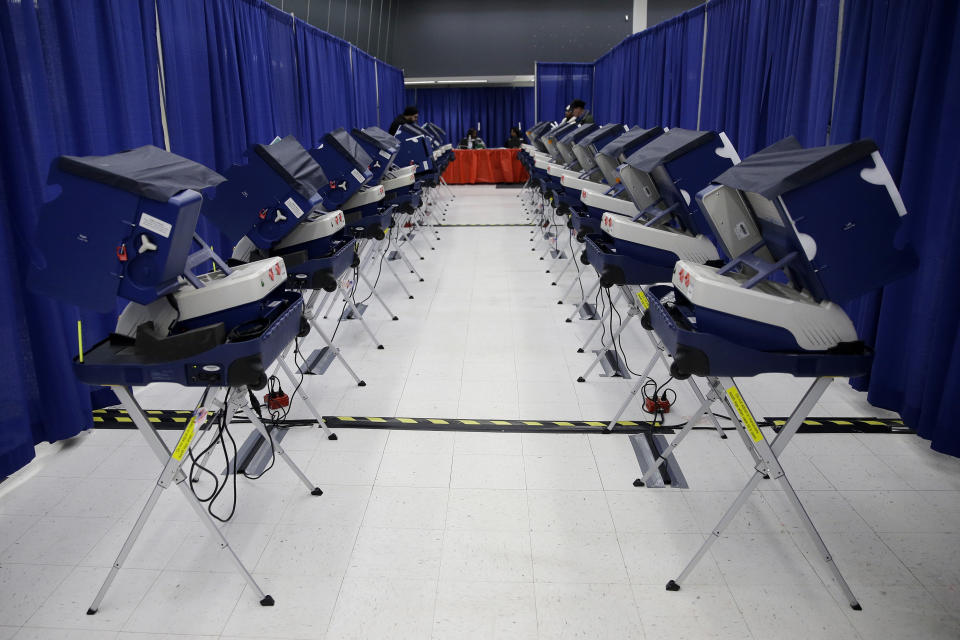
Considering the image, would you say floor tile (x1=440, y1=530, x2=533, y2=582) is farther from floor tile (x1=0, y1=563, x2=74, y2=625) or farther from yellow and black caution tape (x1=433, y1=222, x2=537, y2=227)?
yellow and black caution tape (x1=433, y1=222, x2=537, y2=227)

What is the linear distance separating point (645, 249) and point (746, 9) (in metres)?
3.54

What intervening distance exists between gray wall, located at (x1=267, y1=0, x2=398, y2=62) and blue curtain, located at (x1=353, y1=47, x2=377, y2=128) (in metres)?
0.37

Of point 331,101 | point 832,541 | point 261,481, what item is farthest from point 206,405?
point 331,101

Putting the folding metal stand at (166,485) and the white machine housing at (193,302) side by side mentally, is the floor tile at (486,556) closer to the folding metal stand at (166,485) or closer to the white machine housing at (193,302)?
the folding metal stand at (166,485)

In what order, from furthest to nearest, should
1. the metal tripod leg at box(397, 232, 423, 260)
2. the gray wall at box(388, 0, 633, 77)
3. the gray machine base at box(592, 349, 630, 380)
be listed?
the gray wall at box(388, 0, 633, 77)
the metal tripod leg at box(397, 232, 423, 260)
the gray machine base at box(592, 349, 630, 380)

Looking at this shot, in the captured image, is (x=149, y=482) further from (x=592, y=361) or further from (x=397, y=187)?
(x=397, y=187)

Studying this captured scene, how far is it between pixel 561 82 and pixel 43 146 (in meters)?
13.5

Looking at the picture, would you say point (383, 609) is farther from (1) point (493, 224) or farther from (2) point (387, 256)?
(1) point (493, 224)

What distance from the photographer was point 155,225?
6.27ft

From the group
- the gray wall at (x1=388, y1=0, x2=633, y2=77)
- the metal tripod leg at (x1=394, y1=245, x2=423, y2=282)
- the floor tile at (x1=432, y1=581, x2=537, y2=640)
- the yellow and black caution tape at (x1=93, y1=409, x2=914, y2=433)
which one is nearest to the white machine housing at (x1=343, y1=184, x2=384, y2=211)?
the metal tripod leg at (x1=394, y1=245, x2=423, y2=282)

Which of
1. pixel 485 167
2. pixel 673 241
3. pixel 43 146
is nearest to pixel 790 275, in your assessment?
pixel 673 241

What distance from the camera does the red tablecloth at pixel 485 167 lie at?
15.3m

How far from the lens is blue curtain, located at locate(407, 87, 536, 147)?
18078 mm

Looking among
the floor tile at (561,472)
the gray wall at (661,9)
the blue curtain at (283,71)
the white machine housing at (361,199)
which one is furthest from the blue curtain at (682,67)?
the gray wall at (661,9)
